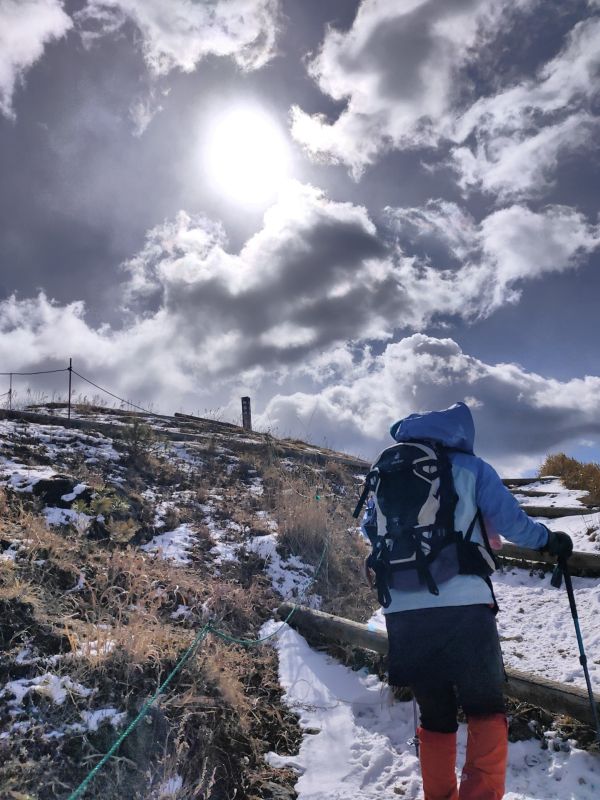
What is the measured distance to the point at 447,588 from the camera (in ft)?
9.25

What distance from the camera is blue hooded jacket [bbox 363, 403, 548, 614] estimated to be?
111 inches

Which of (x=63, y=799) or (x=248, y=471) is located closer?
(x=63, y=799)

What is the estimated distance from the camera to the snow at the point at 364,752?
3314mm

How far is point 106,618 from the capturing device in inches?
171

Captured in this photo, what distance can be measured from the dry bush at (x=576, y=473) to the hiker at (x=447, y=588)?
24.2ft

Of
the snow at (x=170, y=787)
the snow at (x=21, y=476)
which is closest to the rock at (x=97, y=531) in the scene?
the snow at (x=21, y=476)

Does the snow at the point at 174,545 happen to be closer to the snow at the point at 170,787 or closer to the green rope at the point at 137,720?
the green rope at the point at 137,720

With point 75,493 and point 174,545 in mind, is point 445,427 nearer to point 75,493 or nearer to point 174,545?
point 174,545

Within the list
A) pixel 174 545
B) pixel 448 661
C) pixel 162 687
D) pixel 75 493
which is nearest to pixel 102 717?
pixel 162 687

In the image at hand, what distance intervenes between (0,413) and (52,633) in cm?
855

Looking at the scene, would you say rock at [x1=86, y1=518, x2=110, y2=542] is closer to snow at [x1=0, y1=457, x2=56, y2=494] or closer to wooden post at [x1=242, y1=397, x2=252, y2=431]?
snow at [x1=0, y1=457, x2=56, y2=494]

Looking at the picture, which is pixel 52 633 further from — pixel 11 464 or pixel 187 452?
pixel 187 452

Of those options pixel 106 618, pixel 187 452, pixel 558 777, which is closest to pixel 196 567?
pixel 106 618

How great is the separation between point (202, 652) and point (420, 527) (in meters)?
2.34
